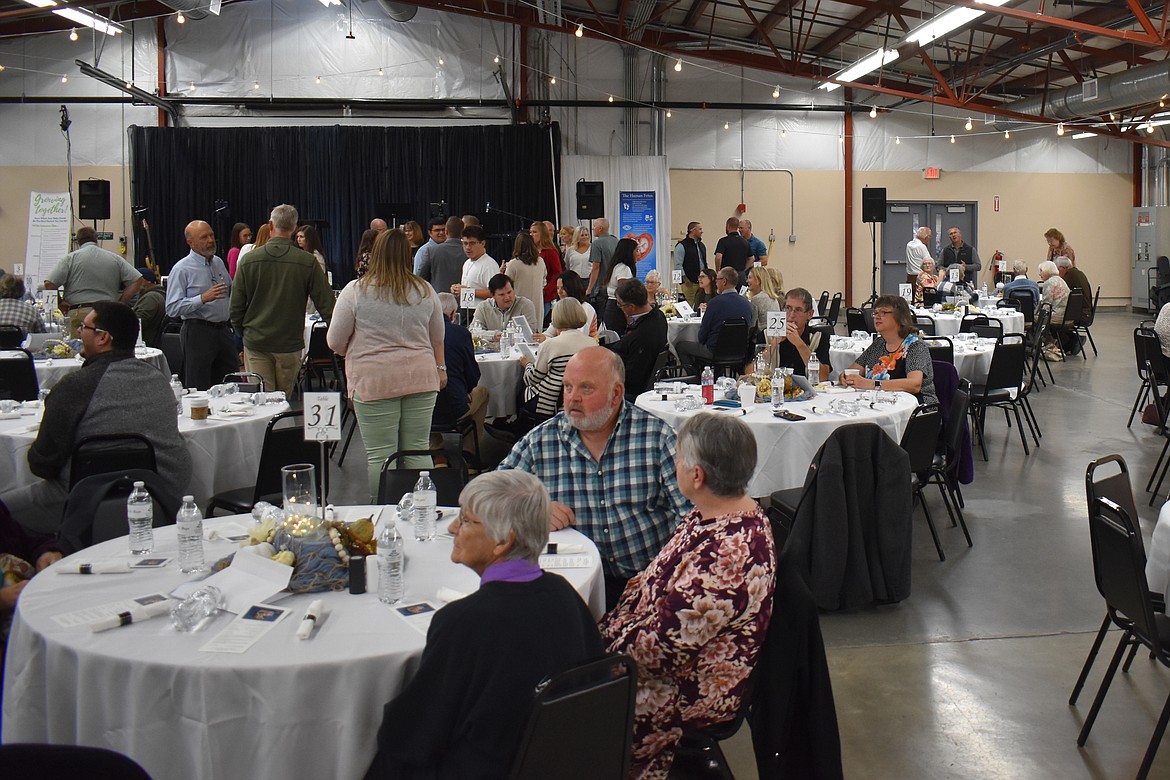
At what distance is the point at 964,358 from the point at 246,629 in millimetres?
7008

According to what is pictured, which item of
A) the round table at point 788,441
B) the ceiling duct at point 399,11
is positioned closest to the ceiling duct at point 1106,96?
the ceiling duct at point 399,11

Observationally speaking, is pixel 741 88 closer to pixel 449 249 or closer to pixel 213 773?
pixel 449 249

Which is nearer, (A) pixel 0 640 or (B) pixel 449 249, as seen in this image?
(A) pixel 0 640

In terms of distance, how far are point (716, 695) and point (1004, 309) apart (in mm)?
10858

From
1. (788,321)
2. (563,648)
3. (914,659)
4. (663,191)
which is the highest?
(663,191)

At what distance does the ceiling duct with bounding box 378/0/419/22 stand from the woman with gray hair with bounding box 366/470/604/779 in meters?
14.0

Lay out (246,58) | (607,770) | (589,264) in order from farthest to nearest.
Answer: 1. (246,58)
2. (589,264)
3. (607,770)

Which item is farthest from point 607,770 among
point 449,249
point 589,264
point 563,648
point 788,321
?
point 589,264

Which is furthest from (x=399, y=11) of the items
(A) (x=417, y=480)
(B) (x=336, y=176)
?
(A) (x=417, y=480)

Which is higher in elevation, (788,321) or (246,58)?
(246,58)

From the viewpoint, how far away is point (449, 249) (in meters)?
9.27

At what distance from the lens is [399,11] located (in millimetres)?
14852

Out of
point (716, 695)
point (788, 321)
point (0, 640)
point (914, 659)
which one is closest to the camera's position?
point (716, 695)

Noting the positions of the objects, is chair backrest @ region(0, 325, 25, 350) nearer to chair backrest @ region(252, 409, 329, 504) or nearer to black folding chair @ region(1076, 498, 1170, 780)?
chair backrest @ region(252, 409, 329, 504)
